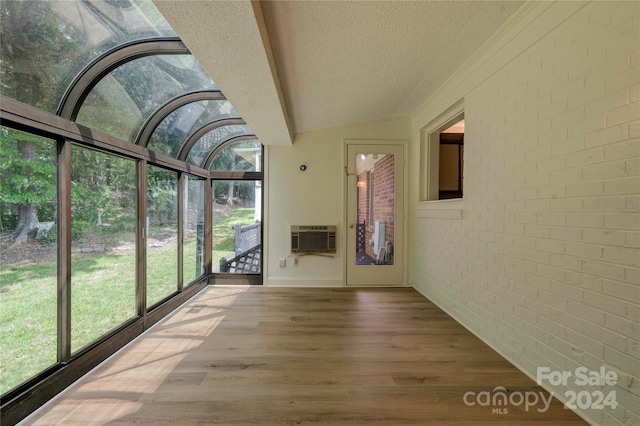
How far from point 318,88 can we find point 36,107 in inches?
80.9

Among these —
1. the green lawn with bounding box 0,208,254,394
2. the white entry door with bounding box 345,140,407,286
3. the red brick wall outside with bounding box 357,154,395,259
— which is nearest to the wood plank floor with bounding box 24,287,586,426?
the green lawn with bounding box 0,208,254,394

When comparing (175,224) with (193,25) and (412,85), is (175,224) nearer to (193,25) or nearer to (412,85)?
(193,25)

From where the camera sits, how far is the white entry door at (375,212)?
3656mm

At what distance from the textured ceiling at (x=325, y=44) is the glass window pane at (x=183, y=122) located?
56 centimetres

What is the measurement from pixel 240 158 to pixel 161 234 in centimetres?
162

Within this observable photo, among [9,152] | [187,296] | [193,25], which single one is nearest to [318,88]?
[193,25]

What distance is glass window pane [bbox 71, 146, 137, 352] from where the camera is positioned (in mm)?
1752

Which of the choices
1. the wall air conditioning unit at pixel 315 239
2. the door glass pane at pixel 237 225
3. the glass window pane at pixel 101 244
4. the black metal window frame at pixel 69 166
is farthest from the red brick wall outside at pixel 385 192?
the glass window pane at pixel 101 244

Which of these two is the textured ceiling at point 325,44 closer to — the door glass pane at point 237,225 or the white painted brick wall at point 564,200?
the white painted brick wall at point 564,200

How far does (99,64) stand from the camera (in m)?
1.66

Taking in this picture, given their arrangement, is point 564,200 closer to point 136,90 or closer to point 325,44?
point 325,44

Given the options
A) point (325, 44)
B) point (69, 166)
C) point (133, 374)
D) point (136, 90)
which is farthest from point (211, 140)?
point (133, 374)

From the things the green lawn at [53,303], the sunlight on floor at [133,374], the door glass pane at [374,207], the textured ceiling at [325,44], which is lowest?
the sunlight on floor at [133,374]

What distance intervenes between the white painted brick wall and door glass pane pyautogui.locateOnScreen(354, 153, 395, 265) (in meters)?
1.45
